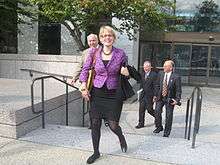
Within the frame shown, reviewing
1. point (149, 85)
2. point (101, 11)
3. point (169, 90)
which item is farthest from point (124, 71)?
point (101, 11)

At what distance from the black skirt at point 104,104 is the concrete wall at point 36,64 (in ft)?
25.3

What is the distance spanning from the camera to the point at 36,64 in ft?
43.2

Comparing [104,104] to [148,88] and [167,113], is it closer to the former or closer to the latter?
[167,113]

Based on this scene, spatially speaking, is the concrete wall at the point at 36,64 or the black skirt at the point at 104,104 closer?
the black skirt at the point at 104,104

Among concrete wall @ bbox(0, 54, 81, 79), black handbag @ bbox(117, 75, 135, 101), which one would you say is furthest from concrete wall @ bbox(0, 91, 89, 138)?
concrete wall @ bbox(0, 54, 81, 79)

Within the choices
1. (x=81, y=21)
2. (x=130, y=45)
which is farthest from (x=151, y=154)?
(x=130, y=45)

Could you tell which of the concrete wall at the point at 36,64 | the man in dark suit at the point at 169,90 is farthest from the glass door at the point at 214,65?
the man in dark suit at the point at 169,90

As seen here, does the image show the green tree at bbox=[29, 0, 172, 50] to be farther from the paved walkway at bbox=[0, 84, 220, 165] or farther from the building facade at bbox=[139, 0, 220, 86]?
the building facade at bbox=[139, 0, 220, 86]

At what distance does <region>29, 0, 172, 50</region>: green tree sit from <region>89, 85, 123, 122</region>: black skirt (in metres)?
6.68

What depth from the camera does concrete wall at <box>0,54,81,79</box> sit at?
1251 cm

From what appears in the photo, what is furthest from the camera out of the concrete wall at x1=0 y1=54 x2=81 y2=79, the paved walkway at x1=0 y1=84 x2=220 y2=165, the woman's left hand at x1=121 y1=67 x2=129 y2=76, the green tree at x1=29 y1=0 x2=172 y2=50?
the concrete wall at x1=0 y1=54 x2=81 y2=79

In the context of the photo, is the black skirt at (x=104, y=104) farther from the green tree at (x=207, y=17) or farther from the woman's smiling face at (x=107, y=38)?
the green tree at (x=207, y=17)

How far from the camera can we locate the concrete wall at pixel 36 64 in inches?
492

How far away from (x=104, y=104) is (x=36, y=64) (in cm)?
892
